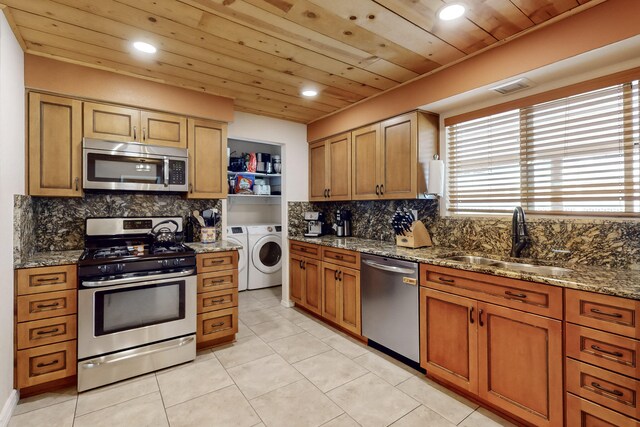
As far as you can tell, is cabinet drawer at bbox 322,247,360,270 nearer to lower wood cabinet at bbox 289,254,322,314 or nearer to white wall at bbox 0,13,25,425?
lower wood cabinet at bbox 289,254,322,314

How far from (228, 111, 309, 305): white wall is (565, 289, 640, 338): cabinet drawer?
2861 millimetres

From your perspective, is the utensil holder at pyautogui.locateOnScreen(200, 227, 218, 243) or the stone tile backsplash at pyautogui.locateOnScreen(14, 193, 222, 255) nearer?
the stone tile backsplash at pyautogui.locateOnScreen(14, 193, 222, 255)

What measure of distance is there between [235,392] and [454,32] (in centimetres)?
275

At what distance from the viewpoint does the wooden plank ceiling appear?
1753 mm

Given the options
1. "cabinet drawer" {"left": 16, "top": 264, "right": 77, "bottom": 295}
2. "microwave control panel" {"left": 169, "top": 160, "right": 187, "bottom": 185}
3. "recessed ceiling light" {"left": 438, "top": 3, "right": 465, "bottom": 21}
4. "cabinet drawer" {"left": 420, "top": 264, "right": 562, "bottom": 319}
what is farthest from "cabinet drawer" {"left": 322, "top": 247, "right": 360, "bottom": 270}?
"cabinet drawer" {"left": 16, "top": 264, "right": 77, "bottom": 295}

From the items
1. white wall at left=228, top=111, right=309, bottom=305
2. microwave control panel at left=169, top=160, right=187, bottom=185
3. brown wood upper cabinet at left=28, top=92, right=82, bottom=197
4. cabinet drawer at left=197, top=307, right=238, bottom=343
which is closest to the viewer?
brown wood upper cabinet at left=28, top=92, right=82, bottom=197

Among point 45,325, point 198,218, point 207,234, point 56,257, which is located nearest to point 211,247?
point 207,234

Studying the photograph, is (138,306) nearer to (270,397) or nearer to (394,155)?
(270,397)

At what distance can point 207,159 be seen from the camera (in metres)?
3.09

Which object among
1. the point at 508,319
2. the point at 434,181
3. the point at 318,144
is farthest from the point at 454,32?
the point at 318,144

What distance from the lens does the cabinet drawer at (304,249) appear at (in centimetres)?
341

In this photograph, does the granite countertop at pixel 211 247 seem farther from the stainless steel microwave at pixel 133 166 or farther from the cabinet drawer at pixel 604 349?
the cabinet drawer at pixel 604 349

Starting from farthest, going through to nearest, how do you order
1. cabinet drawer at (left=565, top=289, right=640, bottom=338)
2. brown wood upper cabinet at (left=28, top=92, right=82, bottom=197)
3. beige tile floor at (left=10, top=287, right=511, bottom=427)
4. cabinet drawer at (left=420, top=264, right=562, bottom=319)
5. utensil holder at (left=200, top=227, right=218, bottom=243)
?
→ 1. utensil holder at (left=200, top=227, right=218, bottom=243)
2. brown wood upper cabinet at (left=28, top=92, right=82, bottom=197)
3. beige tile floor at (left=10, top=287, right=511, bottom=427)
4. cabinet drawer at (left=420, top=264, right=562, bottom=319)
5. cabinet drawer at (left=565, top=289, right=640, bottom=338)

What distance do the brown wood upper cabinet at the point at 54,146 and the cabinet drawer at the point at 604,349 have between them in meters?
3.39
